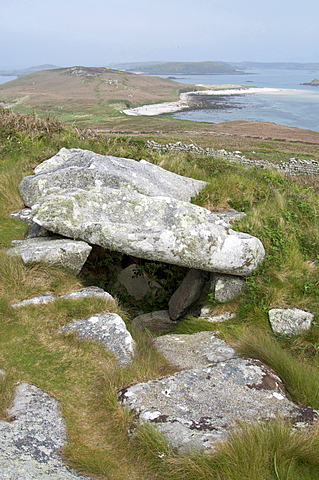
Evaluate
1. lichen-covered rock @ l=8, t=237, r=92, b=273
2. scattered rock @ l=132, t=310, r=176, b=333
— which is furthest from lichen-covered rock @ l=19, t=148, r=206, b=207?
scattered rock @ l=132, t=310, r=176, b=333

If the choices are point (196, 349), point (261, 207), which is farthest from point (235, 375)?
point (261, 207)

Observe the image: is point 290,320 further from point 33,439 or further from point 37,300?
point 33,439

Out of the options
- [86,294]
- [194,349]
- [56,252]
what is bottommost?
[194,349]

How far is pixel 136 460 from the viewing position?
3.28 meters

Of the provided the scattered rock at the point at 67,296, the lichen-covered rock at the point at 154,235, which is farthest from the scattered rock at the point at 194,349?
the lichen-covered rock at the point at 154,235

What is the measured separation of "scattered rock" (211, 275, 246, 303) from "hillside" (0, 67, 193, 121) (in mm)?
106409

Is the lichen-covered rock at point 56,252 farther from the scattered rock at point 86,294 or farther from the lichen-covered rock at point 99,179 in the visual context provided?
the lichen-covered rock at point 99,179

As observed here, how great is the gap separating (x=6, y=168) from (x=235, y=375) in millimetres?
8570

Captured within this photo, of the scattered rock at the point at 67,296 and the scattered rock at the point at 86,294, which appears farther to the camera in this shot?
the scattered rock at the point at 86,294

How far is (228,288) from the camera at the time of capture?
23.1 feet

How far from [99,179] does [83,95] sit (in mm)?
161054

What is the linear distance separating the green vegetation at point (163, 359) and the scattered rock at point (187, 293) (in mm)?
936

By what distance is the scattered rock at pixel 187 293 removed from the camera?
7.78 meters

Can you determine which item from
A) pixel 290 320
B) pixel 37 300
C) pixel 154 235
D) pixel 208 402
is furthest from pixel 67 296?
pixel 290 320
